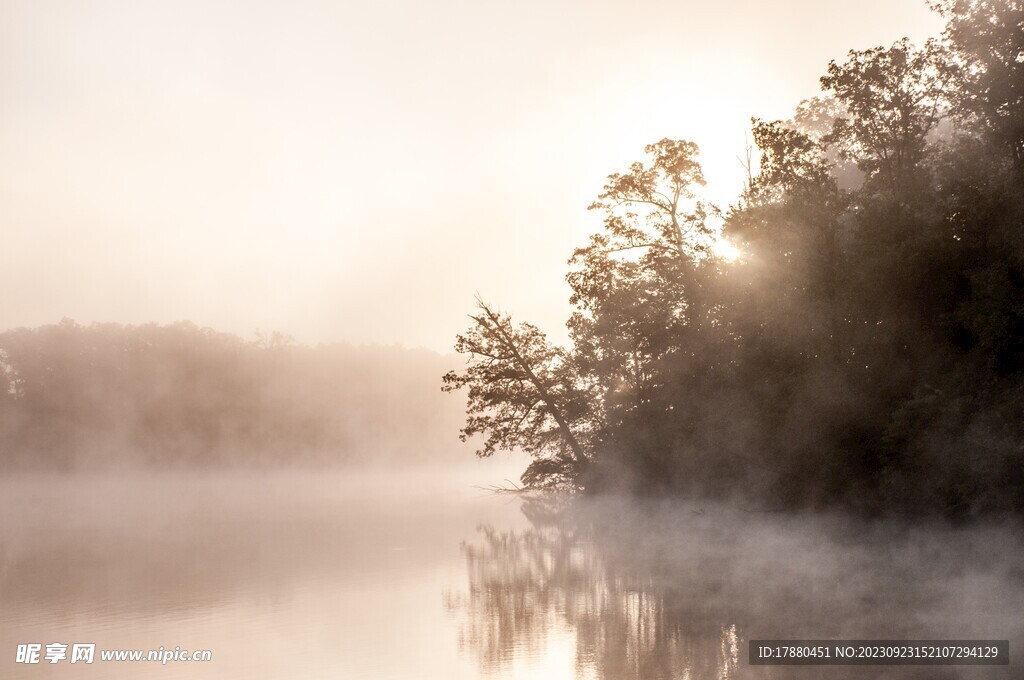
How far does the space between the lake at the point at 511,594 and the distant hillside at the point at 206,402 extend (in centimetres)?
7018

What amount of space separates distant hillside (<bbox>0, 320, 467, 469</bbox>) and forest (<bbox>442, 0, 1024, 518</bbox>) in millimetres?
76128

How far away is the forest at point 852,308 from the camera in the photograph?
78.3 feet

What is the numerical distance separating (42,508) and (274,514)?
58.7 feet

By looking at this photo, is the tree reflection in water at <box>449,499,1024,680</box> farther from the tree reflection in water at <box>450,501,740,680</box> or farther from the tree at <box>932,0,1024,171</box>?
the tree at <box>932,0,1024,171</box>

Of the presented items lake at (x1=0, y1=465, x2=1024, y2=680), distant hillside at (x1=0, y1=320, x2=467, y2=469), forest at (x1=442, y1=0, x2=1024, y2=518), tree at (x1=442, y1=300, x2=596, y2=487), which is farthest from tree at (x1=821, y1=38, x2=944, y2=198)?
distant hillside at (x1=0, y1=320, x2=467, y2=469)

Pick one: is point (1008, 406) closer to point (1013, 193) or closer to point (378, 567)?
point (1013, 193)

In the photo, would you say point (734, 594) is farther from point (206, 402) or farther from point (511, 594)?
point (206, 402)

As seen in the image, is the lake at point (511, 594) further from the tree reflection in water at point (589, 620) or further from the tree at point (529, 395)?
the tree at point (529, 395)

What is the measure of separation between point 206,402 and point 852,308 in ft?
320

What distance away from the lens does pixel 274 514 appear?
140ft

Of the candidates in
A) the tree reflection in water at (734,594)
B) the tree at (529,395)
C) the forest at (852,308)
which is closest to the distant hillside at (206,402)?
the tree at (529,395)

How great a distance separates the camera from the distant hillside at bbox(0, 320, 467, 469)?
10038 cm

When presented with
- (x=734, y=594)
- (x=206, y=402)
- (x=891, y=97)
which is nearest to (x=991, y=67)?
(x=891, y=97)

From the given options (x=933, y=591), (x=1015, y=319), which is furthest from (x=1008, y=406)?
(x=933, y=591)
